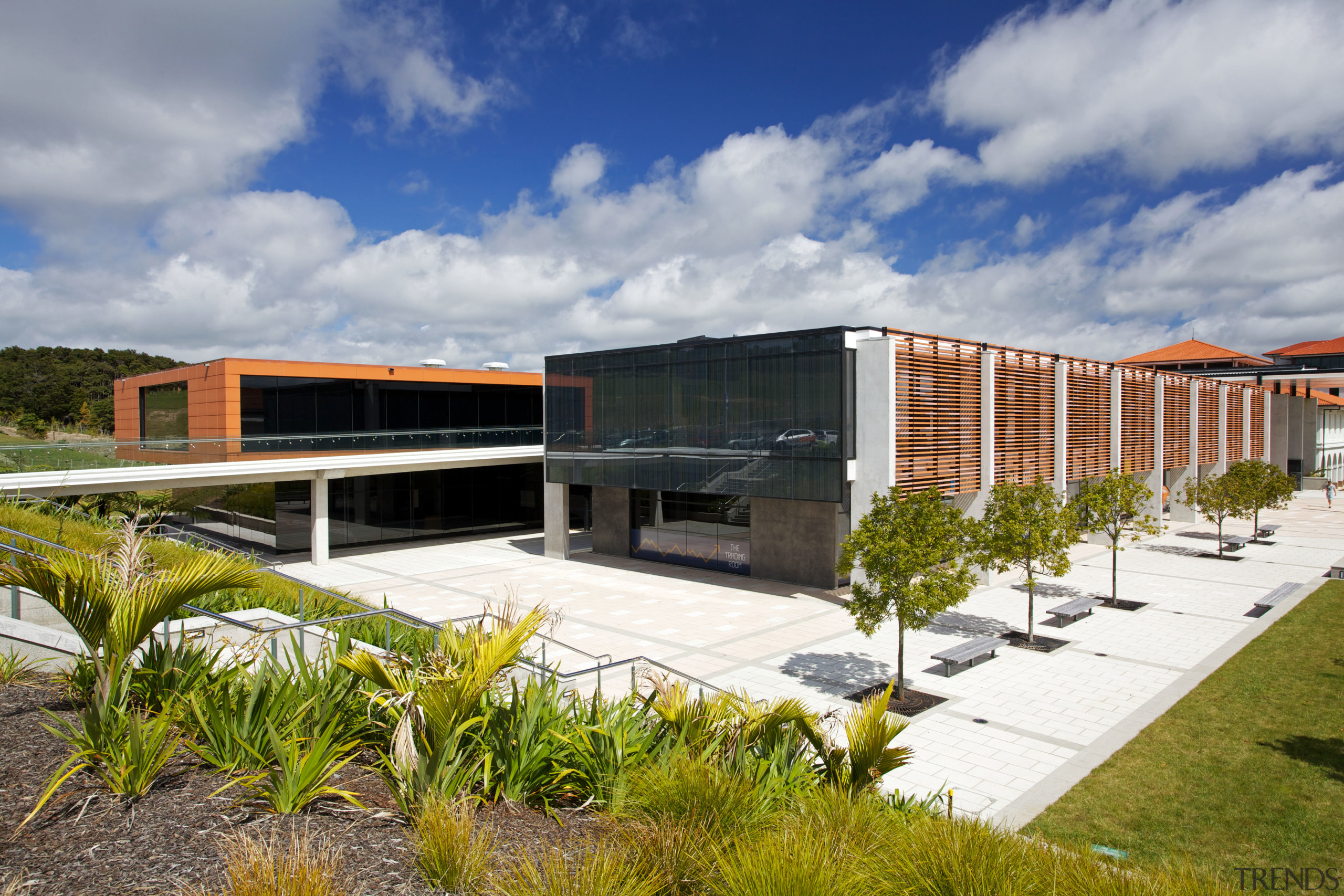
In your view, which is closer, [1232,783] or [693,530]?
[1232,783]

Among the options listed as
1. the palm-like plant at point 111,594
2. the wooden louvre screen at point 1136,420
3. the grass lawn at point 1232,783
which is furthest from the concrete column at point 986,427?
the palm-like plant at point 111,594

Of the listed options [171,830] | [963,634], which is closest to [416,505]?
[963,634]

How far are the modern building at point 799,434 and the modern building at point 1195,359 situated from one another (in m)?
26.2

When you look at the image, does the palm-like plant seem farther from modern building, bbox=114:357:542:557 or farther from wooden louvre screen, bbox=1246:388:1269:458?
wooden louvre screen, bbox=1246:388:1269:458

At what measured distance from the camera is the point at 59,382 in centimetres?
6081

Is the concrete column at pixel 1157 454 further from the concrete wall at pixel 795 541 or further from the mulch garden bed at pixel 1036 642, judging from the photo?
the mulch garden bed at pixel 1036 642

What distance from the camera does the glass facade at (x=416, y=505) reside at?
29.2 m

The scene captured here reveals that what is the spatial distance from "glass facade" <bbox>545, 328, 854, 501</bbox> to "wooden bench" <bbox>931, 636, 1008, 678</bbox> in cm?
529

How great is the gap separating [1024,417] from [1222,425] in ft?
68.1

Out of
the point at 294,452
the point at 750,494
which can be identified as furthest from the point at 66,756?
the point at 294,452

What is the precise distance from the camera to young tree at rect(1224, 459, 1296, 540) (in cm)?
2550

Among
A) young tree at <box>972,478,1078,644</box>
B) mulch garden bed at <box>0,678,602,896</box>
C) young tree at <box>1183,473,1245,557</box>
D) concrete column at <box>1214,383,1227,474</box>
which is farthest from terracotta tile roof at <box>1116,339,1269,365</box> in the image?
mulch garden bed at <box>0,678,602,896</box>

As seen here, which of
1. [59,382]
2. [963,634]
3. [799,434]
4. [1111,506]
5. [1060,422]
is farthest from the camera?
[59,382]

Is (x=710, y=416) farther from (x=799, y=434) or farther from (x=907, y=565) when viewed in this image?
(x=907, y=565)
